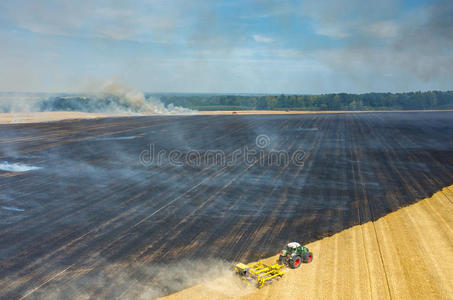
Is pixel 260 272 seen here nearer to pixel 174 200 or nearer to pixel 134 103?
pixel 174 200

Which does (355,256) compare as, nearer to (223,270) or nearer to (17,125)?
(223,270)

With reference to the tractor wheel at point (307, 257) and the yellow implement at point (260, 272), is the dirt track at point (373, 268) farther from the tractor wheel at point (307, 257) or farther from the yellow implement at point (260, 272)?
the yellow implement at point (260, 272)

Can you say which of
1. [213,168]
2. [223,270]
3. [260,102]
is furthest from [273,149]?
[260,102]

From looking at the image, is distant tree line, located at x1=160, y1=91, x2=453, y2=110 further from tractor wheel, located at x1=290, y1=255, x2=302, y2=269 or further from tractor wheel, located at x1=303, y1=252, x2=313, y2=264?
tractor wheel, located at x1=290, y1=255, x2=302, y2=269

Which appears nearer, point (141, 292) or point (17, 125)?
point (141, 292)

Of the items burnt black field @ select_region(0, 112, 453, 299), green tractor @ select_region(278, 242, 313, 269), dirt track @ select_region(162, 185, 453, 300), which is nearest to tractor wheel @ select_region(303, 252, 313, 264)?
green tractor @ select_region(278, 242, 313, 269)

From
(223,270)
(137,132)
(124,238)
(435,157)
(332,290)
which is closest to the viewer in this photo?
(332,290)
